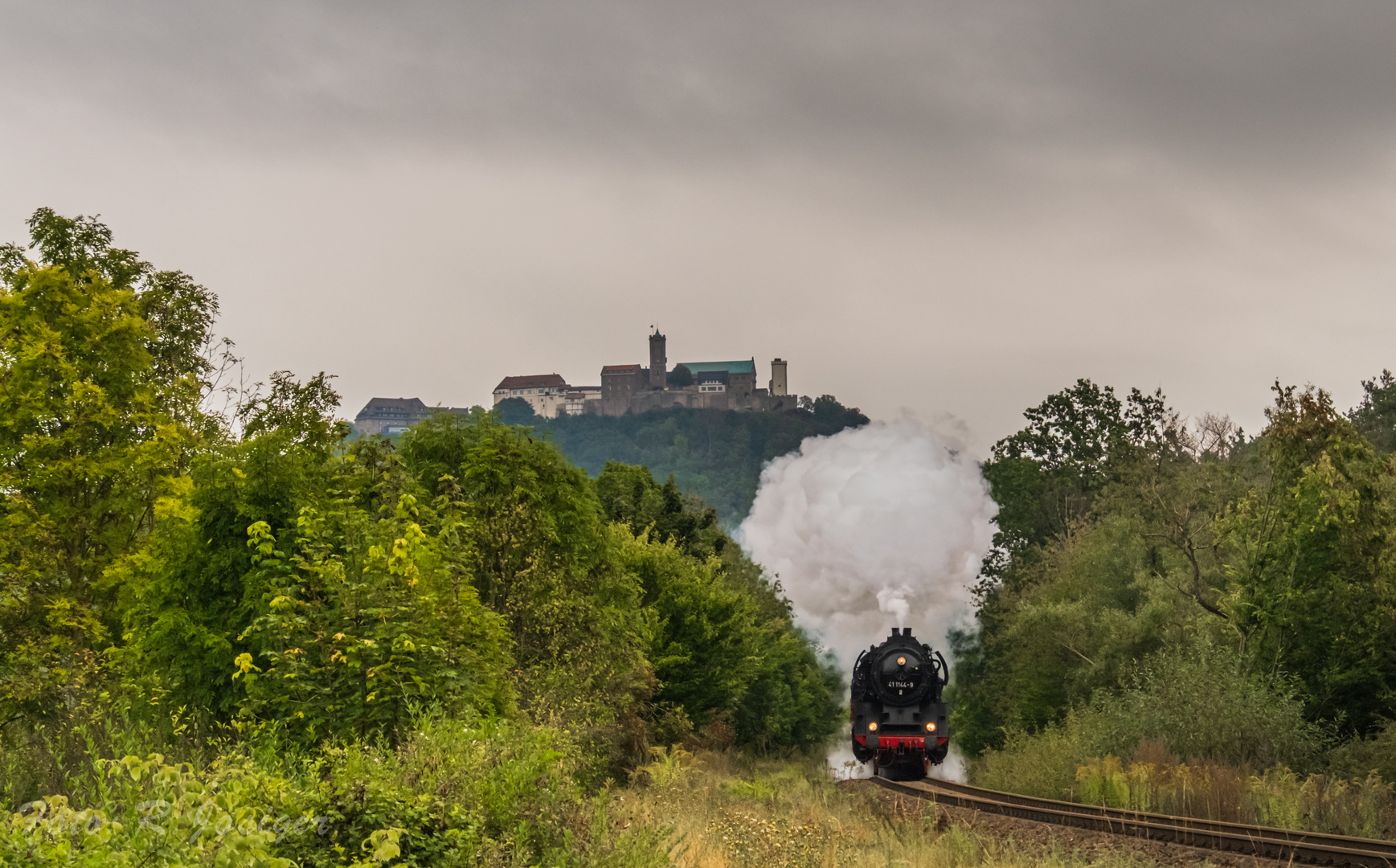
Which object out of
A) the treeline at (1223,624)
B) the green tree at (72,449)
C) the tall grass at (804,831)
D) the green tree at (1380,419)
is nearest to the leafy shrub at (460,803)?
the tall grass at (804,831)

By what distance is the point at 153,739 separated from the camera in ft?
41.5

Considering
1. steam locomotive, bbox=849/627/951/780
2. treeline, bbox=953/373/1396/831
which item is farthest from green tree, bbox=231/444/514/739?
steam locomotive, bbox=849/627/951/780

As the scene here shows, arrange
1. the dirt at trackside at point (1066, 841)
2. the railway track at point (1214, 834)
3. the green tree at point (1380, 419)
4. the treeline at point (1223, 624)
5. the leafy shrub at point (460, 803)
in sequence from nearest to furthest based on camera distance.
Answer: the leafy shrub at point (460, 803)
the railway track at point (1214, 834)
the dirt at trackside at point (1066, 841)
the treeline at point (1223, 624)
the green tree at point (1380, 419)

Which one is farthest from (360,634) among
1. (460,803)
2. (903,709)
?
(903,709)

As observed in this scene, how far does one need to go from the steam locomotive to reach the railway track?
7.84 metres

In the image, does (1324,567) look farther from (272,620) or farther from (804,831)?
(272,620)

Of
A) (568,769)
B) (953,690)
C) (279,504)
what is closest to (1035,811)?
(568,769)

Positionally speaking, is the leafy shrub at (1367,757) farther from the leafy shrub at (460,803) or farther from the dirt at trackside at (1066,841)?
the leafy shrub at (460,803)

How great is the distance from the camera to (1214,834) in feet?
51.2

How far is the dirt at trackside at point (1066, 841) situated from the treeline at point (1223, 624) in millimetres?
6103

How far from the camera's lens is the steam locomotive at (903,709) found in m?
32.9

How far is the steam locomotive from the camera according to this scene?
3291cm

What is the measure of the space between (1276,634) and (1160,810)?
9635mm

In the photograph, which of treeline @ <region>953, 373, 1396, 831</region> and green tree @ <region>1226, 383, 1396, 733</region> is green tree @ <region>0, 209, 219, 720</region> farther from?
green tree @ <region>1226, 383, 1396, 733</region>
